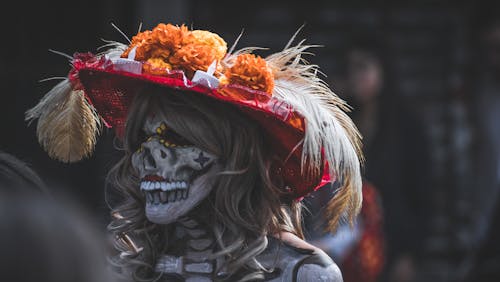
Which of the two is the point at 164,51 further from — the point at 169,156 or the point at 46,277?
the point at 46,277

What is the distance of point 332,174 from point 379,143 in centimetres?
241

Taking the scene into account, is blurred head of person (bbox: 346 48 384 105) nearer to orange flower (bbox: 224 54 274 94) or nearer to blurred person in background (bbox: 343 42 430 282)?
blurred person in background (bbox: 343 42 430 282)

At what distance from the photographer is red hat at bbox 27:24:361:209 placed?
8.54 ft

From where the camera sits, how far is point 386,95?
17.3 ft

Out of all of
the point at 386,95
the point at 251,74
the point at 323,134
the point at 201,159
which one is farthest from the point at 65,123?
the point at 386,95

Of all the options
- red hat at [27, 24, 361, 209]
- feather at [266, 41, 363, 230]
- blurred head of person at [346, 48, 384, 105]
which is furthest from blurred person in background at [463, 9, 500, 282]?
red hat at [27, 24, 361, 209]

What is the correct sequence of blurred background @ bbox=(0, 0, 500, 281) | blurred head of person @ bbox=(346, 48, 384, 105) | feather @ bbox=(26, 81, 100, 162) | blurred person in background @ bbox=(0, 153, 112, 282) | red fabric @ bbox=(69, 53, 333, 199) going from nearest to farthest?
blurred person in background @ bbox=(0, 153, 112, 282) < red fabric @ bbox=(69, 53, 333, 199) < feather @ bbox=(26, 81, 100, 162) < blurred background @ bbox=(0, 0, 500, 281) < blurred head of person @ bbox=(346, 48, 384, 105)

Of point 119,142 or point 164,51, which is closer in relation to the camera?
point 164,51

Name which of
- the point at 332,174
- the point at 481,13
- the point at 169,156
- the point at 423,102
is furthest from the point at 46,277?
the point at 423,102

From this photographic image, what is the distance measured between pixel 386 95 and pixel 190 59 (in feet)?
9.22

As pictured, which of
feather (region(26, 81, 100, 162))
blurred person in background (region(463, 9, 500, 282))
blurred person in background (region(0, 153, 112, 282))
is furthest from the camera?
blurred person in background (region(463, 9, 500, 282))

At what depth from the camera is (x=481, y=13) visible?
5.61 metres

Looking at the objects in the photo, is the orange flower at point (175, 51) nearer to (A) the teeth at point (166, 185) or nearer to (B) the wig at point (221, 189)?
(B) the wig at point (221, 189)

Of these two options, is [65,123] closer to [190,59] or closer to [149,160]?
[149,160]
